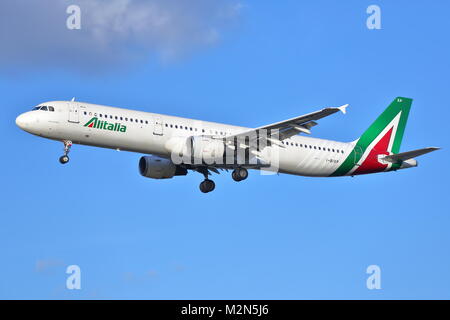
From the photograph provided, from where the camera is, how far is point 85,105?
177 ft

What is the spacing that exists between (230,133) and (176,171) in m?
4.96

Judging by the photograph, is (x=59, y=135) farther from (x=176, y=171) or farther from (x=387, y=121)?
(x=387, y=121)

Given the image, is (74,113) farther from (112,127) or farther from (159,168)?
(159,168)

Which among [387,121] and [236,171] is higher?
[387,121]

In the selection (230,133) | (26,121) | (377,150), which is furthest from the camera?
(377,150)

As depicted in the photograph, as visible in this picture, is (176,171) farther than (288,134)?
Yes

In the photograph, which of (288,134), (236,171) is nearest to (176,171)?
(236,171)

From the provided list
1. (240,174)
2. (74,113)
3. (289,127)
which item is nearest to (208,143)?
(240,174)

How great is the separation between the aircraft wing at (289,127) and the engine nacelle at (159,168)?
5.70m

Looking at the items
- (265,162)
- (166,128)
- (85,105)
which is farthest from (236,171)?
(85,105)

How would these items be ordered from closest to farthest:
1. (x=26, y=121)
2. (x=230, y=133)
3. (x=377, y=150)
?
(x=26, y=121) → (x=230, y=133) → (x=377, y=150)

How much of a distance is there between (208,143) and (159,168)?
5681mm

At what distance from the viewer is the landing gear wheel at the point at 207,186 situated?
196 feet

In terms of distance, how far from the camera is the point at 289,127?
178 ft
